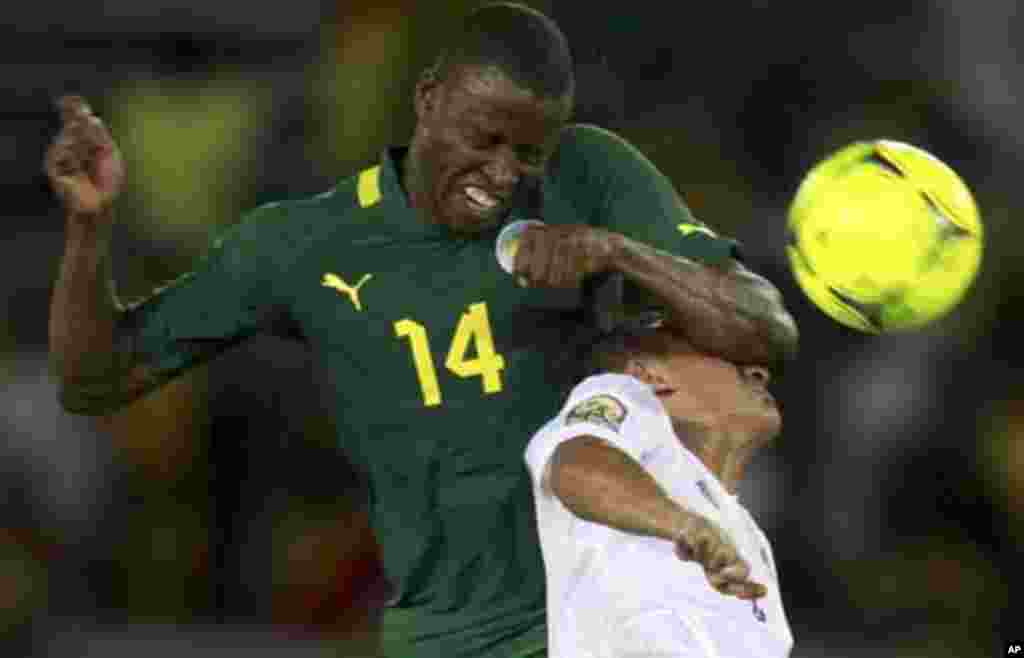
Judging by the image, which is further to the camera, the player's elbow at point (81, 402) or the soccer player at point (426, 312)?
the player's elbow at point (81, 402)

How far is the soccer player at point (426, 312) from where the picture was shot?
5.07 meters

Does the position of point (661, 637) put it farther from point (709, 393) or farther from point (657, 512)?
point (709, 393)

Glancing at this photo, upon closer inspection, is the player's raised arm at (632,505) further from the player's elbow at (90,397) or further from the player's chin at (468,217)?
the player's elbow at (90,397)

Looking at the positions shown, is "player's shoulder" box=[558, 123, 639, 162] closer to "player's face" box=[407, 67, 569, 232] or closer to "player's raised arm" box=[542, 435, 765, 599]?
"player's face" box=[407, 67, 569, 232]

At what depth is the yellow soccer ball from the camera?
509cm

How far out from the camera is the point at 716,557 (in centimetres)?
426

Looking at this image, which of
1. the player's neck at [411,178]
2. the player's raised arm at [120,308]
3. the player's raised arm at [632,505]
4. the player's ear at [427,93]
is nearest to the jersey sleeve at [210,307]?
the player's raised arm at [120,308]

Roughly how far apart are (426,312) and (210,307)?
43cm

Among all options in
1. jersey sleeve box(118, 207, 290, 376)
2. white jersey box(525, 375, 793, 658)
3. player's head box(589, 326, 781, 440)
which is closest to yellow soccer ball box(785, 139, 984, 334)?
player's head box(589, 326, 781, 440)

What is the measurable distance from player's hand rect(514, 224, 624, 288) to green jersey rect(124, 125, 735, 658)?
375 mm

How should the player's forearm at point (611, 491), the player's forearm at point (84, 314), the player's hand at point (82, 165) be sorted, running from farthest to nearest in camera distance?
1. the player's forearm at point (84, 314)
2. the player's hand at point (82, 165)
3. the player's forearm at point (611, 491)

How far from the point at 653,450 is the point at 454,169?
2.25ft

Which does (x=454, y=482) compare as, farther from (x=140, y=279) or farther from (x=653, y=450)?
(x=140, y=279)

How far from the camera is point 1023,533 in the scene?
7965 millimetres
